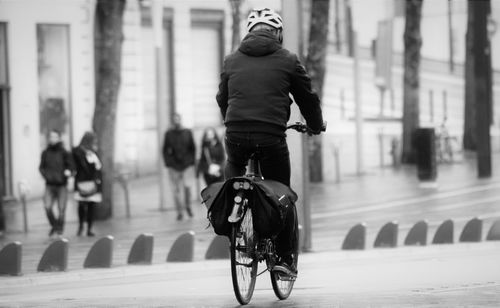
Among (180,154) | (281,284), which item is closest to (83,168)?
(180,154)

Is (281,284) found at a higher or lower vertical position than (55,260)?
higher

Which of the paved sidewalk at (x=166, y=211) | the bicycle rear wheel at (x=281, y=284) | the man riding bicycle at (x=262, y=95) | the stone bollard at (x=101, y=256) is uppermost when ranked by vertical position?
the man riding bicycle at (x=262, y=95)

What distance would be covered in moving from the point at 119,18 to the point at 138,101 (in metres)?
10.4

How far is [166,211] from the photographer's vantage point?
90.7 ft

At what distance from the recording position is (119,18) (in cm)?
2619

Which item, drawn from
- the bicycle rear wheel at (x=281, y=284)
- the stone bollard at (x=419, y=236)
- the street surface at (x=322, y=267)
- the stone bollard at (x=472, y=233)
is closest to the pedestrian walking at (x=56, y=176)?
the street surface at (x=322, y=267)

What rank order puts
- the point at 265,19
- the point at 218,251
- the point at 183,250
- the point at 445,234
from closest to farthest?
the point at 265,19 < the point at 183,250 < the point at 218,251 < the point at 445,234

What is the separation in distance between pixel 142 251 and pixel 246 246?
677 centimetres

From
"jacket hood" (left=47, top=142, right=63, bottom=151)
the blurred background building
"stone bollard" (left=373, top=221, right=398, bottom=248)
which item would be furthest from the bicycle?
the blurred background building

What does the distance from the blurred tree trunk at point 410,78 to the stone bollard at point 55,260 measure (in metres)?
23.5

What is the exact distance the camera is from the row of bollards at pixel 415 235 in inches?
682

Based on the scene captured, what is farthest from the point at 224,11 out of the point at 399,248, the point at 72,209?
the point at 399,248

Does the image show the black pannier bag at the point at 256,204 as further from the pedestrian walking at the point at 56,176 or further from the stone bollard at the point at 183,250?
the pedestrian walking at the point at 56,176

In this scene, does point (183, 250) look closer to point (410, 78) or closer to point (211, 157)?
point (211, 157)
